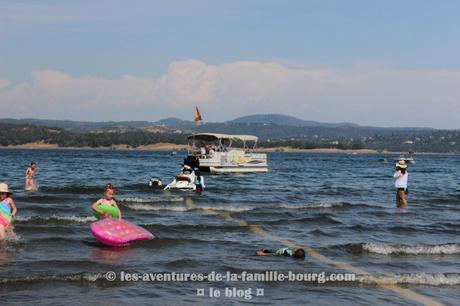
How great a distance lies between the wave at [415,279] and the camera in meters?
12.2

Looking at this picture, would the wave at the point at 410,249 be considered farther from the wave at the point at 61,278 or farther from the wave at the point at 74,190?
the wave at the point at 74,190

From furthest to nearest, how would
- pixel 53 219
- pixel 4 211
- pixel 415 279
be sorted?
pixel 53 219 < pixel 4 211 < pixel 415 279

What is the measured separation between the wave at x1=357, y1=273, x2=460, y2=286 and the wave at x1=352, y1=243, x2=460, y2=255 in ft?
8.92

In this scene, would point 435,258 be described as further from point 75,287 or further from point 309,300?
point 75,287

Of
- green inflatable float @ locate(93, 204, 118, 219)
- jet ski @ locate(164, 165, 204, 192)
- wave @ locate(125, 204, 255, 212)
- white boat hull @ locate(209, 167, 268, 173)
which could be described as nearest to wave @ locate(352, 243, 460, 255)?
green inflatable float @ locate(93, 204, 118, 219)

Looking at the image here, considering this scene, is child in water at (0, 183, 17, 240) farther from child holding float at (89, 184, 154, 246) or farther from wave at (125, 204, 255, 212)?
wave at (125, 204, 255, 212)

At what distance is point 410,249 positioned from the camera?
621 inches

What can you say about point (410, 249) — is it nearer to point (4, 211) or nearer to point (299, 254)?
point (299, 254)

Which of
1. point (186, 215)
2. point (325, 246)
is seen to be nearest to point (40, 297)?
point (325, 246)

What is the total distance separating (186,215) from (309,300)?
11.9 m

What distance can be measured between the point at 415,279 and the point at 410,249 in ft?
11.2

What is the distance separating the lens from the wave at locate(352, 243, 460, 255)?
50.8 ft

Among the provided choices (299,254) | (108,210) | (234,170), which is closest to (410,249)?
(299,254)

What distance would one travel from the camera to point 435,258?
48.9 feet
